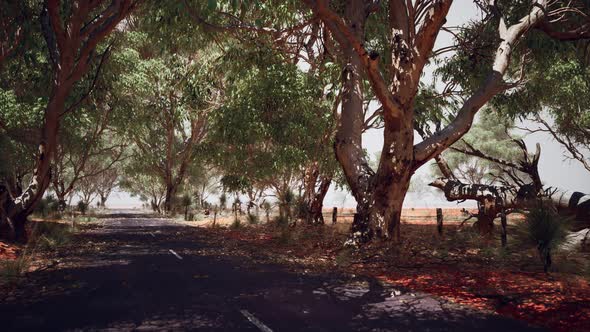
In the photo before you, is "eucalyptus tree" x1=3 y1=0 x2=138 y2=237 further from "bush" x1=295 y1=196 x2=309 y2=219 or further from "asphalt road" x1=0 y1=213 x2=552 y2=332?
"bush" x1=295 y1=196 x2=309 y2=219

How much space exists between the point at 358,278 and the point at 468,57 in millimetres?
11407

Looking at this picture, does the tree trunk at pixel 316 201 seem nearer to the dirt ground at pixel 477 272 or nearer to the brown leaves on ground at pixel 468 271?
the brown leaves on ground at pixel 468 271

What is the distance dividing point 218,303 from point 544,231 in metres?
6.36

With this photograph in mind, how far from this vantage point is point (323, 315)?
639 centimetres

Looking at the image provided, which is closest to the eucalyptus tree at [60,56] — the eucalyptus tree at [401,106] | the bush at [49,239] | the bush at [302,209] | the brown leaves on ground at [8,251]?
the bush at [49,239]

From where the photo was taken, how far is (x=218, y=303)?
7.08 m

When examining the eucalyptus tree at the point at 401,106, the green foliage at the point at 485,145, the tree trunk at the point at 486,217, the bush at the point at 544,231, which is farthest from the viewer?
the green foliage at the point at 485,145

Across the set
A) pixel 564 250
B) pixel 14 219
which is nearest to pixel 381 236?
pixel 564 250

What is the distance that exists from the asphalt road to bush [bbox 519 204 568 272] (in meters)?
2.79

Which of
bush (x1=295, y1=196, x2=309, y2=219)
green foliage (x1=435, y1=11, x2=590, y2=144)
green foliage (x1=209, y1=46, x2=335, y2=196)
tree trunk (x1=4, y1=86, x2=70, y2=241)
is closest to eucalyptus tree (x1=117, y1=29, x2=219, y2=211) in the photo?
green foliage (x1=209, y1=46, x2=335, y2=196)

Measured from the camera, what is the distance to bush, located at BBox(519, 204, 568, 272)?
8.55 m

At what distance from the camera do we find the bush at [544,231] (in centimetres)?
855

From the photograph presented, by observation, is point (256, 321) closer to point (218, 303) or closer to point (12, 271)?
point (218, 303)

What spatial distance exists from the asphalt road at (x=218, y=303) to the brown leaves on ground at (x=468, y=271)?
0.65 m
